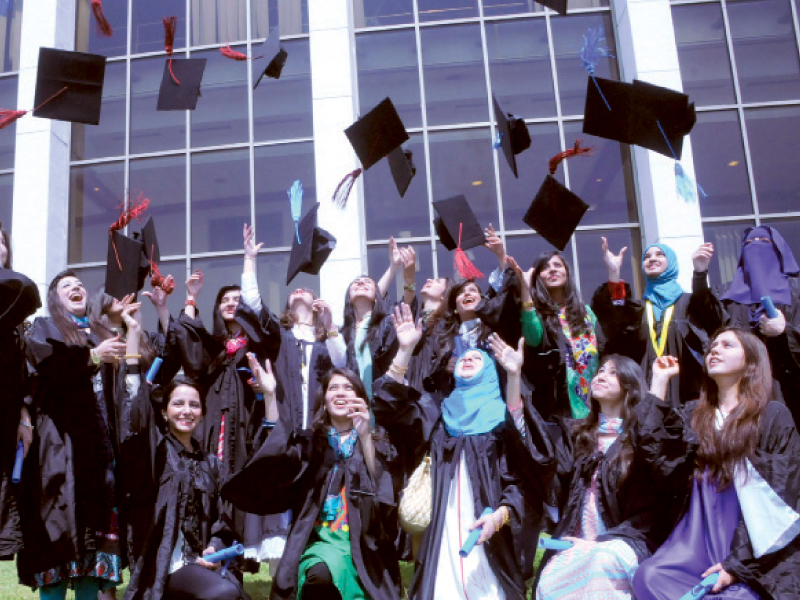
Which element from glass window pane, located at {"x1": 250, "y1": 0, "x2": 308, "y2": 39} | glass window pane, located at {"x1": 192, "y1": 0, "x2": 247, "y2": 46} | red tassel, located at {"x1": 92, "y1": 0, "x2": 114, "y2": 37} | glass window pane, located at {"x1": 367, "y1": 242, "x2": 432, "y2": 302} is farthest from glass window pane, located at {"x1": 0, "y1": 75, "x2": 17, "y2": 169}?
red tassel, located at {"x1": 92, "y1": 0, "x2": 114, "y2": 37}

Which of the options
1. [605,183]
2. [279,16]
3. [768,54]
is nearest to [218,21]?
[279,16]

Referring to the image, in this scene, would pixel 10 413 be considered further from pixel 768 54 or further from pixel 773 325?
pixel 768 54

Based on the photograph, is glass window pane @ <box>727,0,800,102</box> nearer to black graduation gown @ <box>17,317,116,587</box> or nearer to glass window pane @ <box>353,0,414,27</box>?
glass window pane @ <box>353,0,414,27</box>

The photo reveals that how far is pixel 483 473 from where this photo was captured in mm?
3906

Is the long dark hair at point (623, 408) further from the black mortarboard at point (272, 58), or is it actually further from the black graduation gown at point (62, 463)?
the black mortarboard at point (272, 58)

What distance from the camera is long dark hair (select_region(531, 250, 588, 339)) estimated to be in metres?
4.56

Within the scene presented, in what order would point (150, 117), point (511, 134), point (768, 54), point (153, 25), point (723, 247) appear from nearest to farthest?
1. point (511, 134)
2. point (723, 247)
3. point (768, 54)
4. point (150, 117)
5. point (153, 25)

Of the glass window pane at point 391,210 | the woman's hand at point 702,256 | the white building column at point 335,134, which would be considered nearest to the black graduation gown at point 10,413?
the woman's hand at point 702,256

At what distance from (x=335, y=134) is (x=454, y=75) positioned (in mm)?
1838

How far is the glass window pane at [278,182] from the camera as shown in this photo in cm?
927

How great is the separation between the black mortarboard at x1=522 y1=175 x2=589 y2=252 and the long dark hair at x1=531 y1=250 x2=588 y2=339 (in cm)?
56

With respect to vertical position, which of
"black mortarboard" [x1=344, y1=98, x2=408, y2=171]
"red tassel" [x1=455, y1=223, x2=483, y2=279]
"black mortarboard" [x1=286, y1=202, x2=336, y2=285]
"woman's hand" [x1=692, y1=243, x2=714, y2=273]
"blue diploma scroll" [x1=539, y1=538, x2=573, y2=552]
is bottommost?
"blue diploma scroll" [x1=539, y1=538, x2=573, y2=552]

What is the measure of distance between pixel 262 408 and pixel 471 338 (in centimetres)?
146

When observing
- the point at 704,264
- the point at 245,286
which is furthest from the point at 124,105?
the point at 704,264
